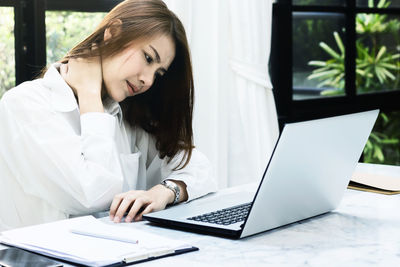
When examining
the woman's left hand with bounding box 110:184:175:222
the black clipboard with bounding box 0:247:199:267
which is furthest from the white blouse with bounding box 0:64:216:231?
the black clipboard with bounding box 0:247:199:267

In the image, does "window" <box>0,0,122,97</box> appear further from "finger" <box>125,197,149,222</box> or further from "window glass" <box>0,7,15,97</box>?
"finger" <box>125,197,149,222</box>

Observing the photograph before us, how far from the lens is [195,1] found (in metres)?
2.49

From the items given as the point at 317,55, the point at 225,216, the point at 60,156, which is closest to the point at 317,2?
the point at 317,55

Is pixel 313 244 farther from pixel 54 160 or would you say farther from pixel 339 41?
pixel 339 41

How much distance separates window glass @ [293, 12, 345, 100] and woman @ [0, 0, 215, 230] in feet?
4.91

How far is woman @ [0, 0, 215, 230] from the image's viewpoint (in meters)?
1.39

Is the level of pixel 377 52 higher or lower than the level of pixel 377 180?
higher

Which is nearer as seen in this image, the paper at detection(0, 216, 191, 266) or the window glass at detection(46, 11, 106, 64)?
the paper at detection(0, 216, 191, 266)

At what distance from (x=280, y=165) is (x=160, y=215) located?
30cm

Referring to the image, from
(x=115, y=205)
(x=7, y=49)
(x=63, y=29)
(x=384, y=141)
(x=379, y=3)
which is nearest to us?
(x=115, y=205)

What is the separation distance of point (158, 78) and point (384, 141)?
99.5 inches

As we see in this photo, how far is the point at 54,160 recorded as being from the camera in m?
1.37

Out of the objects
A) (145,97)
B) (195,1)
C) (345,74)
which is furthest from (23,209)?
(345,74)

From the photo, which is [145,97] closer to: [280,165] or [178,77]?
[178,77]
